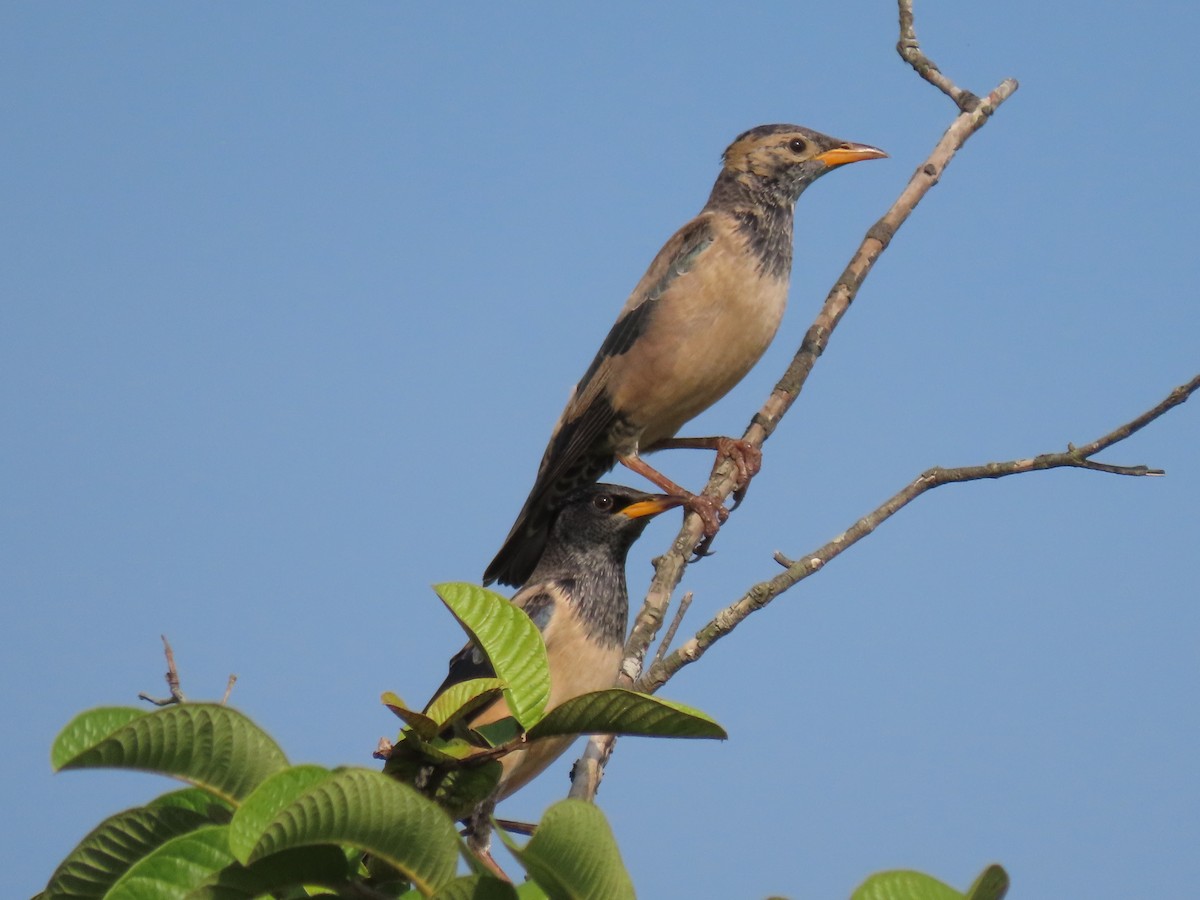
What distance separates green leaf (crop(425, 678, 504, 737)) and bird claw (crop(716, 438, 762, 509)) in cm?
338

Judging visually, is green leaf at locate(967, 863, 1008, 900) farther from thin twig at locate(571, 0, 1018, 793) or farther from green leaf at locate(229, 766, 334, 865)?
thin twig at locate(571, 0, 1018, 793)

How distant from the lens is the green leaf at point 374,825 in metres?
1.64

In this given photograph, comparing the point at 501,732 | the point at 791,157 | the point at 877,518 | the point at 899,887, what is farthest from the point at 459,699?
the point at 791,157

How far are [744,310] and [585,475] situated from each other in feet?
3.74

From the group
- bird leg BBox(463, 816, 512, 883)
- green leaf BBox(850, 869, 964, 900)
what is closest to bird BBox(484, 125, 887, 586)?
bird leg BBox(463, 816, 512, 883)

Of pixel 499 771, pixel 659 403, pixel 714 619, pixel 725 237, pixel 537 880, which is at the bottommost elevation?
pixel 537 880

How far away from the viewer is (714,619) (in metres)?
4.06

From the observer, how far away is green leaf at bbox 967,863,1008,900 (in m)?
1.75

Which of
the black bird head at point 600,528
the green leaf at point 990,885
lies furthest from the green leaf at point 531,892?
the black bird head at point 600,528

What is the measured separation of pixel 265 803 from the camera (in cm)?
172

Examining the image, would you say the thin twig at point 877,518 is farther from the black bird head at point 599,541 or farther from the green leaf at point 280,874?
the green leaf at point 280,874

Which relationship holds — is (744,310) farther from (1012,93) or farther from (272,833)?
(272,833)

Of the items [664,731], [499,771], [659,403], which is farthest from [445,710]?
[659,403]

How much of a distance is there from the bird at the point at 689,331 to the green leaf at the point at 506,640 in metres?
3.44
